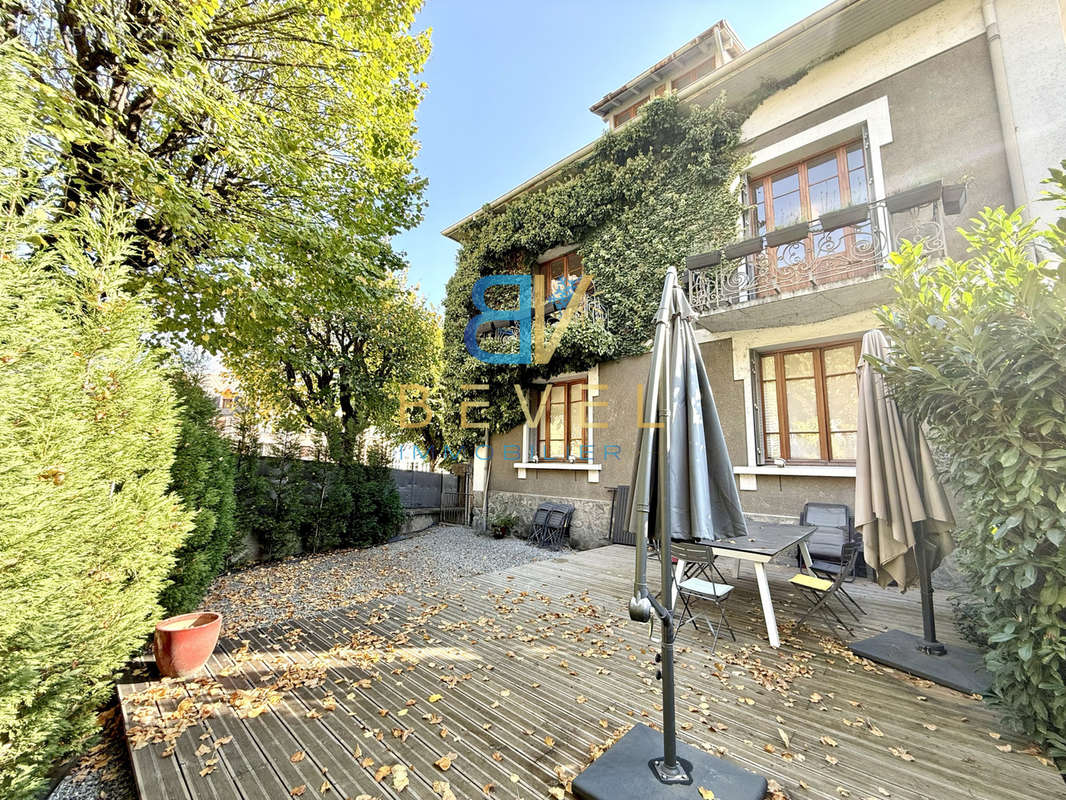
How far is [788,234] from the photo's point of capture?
652 centimetres

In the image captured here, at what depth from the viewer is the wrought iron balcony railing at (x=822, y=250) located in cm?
557

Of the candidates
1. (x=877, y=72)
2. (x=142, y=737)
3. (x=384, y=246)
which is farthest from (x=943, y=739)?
(x=877, y=72)

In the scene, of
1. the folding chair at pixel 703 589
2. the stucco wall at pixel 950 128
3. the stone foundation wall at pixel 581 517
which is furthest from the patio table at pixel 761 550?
the stucco wall at pixel 950 128

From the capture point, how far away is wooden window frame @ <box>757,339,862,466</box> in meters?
6.45

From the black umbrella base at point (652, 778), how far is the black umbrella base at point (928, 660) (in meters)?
2.07

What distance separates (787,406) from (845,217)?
2.91 metres

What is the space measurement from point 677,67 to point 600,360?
21.9ft

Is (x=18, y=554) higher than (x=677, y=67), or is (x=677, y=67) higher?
(x=677, y=67)

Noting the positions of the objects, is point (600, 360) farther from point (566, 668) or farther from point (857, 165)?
point (566, 668)

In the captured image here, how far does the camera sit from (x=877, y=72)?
257 inches

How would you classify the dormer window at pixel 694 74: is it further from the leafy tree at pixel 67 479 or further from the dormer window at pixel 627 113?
the leafy tree at pixel 67 479

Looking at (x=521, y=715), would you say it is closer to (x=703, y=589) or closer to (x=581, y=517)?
(x=703, y=589)

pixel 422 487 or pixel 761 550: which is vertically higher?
pixel 761 550

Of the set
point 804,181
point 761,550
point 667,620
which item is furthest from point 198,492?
point 804,181
